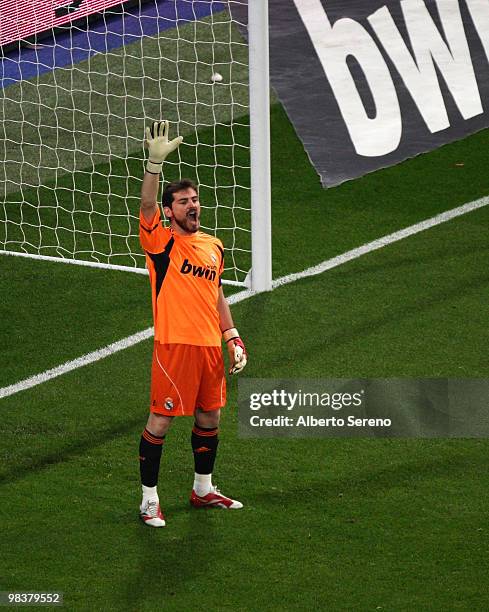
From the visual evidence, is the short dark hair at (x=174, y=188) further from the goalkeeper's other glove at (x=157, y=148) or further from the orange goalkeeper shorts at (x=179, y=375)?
the orange goalkeeper shorts at (x=179, y=375)

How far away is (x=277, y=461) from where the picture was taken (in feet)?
24.1

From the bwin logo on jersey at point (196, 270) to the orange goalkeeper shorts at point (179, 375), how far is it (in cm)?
34

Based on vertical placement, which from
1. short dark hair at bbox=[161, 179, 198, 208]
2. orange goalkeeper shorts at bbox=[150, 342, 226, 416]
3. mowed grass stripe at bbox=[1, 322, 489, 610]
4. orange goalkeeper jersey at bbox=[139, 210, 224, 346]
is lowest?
mowed grass stripe at bbox=[1, 322, 489, 610]

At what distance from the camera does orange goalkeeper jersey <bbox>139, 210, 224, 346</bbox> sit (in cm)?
655

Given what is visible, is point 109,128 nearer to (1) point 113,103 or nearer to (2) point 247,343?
(1) point 113,103

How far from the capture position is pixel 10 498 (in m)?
6.97

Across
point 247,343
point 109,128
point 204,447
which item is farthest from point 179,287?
point 109,128

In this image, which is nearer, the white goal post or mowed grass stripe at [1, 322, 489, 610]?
mowed grass stripe at [1, 322, 489, 610]

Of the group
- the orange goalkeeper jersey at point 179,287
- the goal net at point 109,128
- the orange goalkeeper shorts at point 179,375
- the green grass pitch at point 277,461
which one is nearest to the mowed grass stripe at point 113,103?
the goal net at point 109,128

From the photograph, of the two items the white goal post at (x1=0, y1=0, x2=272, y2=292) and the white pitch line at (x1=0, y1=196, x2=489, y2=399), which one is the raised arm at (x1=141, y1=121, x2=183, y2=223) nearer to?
the white pitch line at (x1=0, y1=196, x2=489, y2=399)

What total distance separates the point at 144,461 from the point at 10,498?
0.79 meters

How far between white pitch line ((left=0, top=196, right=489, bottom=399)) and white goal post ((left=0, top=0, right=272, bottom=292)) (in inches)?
11.0

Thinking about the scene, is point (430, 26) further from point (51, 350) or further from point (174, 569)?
point (174, 569)

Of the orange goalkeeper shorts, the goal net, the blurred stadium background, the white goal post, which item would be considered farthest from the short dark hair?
the goal net
